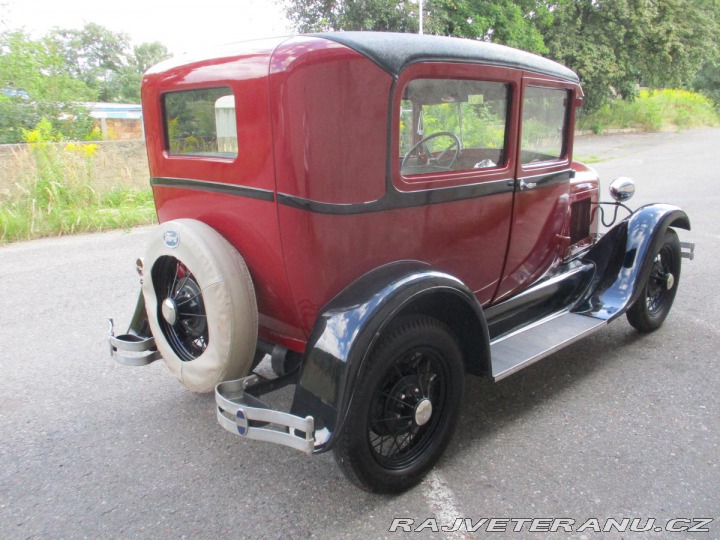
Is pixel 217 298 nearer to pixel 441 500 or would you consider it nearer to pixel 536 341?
pixel 441 500

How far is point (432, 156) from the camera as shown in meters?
2.62

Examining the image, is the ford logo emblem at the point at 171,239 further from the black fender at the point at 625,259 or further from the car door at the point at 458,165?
the black fender at the point at 625,259

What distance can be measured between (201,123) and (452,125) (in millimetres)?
1190

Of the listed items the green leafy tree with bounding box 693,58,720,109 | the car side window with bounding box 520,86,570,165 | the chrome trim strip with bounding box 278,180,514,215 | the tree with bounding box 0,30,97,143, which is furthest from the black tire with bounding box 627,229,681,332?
Result: the green leafy tree with bounding box 693,58,720,109

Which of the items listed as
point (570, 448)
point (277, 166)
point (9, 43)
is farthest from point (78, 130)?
point (570, 448)

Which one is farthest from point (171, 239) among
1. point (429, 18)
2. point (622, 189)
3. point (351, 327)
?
point (429, 18)

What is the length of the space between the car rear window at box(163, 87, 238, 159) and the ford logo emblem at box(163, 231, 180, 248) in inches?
15.7

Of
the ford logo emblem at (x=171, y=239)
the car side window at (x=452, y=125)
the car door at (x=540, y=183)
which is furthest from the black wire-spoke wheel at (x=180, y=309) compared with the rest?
the car door at (x=540, y=183)

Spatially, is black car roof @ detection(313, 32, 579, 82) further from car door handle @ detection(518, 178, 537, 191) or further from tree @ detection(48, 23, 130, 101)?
tree @ detection(48, 23, 130, 101)

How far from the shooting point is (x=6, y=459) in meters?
2.53

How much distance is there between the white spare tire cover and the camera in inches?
85.5

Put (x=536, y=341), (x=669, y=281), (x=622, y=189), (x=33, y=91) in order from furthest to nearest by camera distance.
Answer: (x=33, y=91) < (x=622, y=189) < (x=669, y=281) < (x=536, y=341)

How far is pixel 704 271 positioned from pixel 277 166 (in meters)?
4.75

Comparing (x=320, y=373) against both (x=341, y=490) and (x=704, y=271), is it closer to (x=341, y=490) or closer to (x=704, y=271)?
(x=341, y=490)
